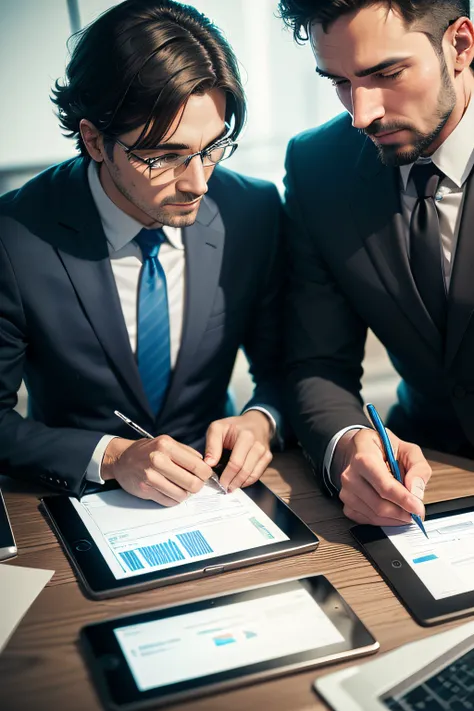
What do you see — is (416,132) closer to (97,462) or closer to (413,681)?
(97,462)

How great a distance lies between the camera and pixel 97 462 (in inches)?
61.6

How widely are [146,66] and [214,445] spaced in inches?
31.2

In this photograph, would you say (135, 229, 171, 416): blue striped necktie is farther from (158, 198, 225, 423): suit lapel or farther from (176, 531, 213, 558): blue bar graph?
(176, 531, 213, 558): blue bar graph

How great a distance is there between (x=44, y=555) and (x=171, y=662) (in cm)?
37

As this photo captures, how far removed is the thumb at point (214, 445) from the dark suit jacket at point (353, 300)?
0.19 meters

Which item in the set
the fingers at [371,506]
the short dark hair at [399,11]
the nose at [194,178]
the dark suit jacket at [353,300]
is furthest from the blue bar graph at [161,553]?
the short dark hair at [399,11]

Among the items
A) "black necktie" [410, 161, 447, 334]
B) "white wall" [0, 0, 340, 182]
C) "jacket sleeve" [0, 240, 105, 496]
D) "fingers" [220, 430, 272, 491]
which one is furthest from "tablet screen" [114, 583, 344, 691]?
"white wall" [0, 0, 340, 182]

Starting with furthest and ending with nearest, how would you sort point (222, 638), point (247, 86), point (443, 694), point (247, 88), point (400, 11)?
1. point (247, 88)
2. point (247, 86)
3. point (400, 11)
4. point (222, 638)
5. point (443, 694)

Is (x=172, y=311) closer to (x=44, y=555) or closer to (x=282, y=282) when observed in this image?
(x=282, y=282)

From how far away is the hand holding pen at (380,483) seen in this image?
131cm

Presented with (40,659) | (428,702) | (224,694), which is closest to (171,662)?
(224,694)

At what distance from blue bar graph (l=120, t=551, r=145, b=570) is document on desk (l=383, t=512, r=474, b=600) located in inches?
16.7

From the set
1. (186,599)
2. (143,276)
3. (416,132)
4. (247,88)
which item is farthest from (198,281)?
(247,88)

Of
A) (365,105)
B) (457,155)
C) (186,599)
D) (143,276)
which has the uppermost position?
(365,105)
